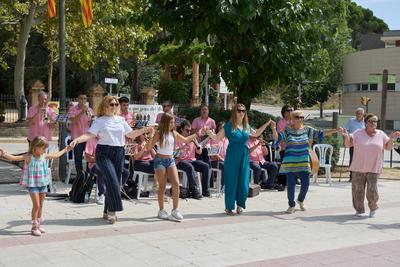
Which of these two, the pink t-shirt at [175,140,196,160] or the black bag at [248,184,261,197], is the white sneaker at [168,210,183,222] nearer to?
the pink t-shirt at [175,140,196,160]

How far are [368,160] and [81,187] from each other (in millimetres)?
4616

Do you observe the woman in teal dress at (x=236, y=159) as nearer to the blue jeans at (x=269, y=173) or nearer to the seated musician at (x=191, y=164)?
the seated musician at (x=191, y=164)

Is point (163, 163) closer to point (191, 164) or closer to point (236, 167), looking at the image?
point (236, 167)

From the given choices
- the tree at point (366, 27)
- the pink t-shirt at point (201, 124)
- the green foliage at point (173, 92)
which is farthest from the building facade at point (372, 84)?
the tree at point (366, 27)

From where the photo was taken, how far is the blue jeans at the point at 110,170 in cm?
792

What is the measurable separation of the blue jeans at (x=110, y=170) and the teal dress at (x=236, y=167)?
1819mm

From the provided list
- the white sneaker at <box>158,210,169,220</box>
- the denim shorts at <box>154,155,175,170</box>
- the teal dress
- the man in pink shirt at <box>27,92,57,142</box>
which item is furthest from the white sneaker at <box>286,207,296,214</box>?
the man in pink shirt at <box>27,92,57,142</box>

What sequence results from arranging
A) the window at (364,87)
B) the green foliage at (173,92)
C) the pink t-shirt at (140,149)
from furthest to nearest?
1. the window at (364,87)
2. the green foliage at (173,92)
3. the pink t-shirt at (140,149)

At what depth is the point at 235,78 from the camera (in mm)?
13617

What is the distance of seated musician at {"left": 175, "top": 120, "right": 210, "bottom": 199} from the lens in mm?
10359

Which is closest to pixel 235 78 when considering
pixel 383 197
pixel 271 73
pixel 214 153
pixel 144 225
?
pixel 271 73

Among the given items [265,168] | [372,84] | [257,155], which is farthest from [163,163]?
[372,84]

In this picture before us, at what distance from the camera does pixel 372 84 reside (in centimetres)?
4578

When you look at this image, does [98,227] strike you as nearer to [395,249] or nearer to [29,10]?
[395,249]
